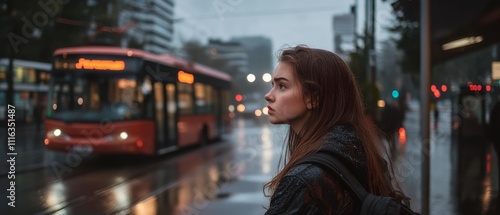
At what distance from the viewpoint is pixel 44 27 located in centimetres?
1712

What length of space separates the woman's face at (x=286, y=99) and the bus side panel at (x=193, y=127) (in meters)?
12.1

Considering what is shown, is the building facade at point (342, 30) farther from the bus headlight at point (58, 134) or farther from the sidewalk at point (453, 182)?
the bus headlight at point (58, 134)

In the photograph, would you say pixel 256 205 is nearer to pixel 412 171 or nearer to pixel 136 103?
pixel 412 171

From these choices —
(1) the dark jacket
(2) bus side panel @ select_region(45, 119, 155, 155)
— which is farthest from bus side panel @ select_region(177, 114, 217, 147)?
(1) the dark jacket

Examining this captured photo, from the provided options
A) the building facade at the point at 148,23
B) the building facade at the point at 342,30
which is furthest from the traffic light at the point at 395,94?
the building facade at the point at 148,23

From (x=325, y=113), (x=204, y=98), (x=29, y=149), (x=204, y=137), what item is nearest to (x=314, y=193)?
(x=325, y=113)

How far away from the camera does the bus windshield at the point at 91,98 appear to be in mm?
10297

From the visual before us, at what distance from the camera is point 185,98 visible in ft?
45.8

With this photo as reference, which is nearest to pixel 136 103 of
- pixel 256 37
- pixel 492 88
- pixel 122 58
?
pixel 122 58

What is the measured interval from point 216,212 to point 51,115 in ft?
18.6

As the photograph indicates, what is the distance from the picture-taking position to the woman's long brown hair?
1385 mm

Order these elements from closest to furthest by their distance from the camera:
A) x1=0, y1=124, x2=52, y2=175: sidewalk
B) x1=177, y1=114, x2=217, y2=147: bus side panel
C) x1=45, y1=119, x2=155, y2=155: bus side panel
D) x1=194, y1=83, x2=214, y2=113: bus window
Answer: x1=0, y1=124, x2=52, y2=175: sidewalk → x1=45, y1=119, x2=155, y2=155: bus side panel → x1=177, y1=114, x2=217, y2=147: bus side panel → x1=194, y1=83, x2=214, y2=113: bus window

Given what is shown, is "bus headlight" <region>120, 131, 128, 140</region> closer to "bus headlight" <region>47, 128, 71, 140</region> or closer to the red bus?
the red bus

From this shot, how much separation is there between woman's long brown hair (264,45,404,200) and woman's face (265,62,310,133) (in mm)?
17
